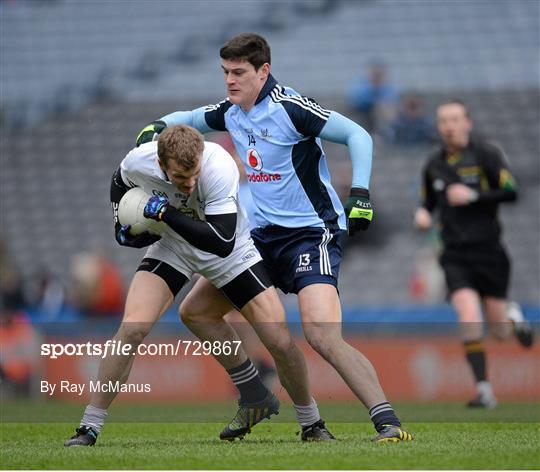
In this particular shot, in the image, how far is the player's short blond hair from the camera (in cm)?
556

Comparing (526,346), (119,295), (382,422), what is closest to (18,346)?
(119,295)

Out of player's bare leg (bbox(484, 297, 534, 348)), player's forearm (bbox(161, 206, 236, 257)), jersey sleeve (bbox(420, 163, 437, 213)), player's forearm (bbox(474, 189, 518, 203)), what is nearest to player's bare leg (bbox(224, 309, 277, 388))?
jersey sleeve (bbox(420, 163, 437, 213))

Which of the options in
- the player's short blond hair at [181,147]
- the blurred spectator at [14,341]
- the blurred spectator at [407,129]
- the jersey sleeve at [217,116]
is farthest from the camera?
the blurred spectator at [407,129]

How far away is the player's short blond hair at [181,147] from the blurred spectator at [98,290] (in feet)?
25.4

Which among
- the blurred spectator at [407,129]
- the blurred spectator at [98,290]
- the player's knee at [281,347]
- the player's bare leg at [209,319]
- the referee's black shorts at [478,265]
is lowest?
the player's knee at [281,347]

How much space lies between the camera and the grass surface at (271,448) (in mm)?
5066

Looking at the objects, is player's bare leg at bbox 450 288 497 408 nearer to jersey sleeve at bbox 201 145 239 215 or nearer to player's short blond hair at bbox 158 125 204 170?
jersey sleeve at bbox 201 145 239 215

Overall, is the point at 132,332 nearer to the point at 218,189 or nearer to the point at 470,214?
the point at 218,189

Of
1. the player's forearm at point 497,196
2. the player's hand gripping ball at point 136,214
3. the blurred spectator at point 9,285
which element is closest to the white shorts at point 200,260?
the player's hand gripping ball at point 136,214

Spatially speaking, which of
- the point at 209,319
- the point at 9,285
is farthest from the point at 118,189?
the point at 9,285

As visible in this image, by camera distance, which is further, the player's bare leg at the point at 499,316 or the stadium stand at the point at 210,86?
the stadium stand at the point at 210,86

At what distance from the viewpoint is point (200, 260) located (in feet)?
19.9

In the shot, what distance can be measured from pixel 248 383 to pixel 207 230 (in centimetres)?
100

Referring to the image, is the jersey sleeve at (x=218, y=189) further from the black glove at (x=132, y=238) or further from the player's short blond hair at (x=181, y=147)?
the black glove at (x=132, y=238)
